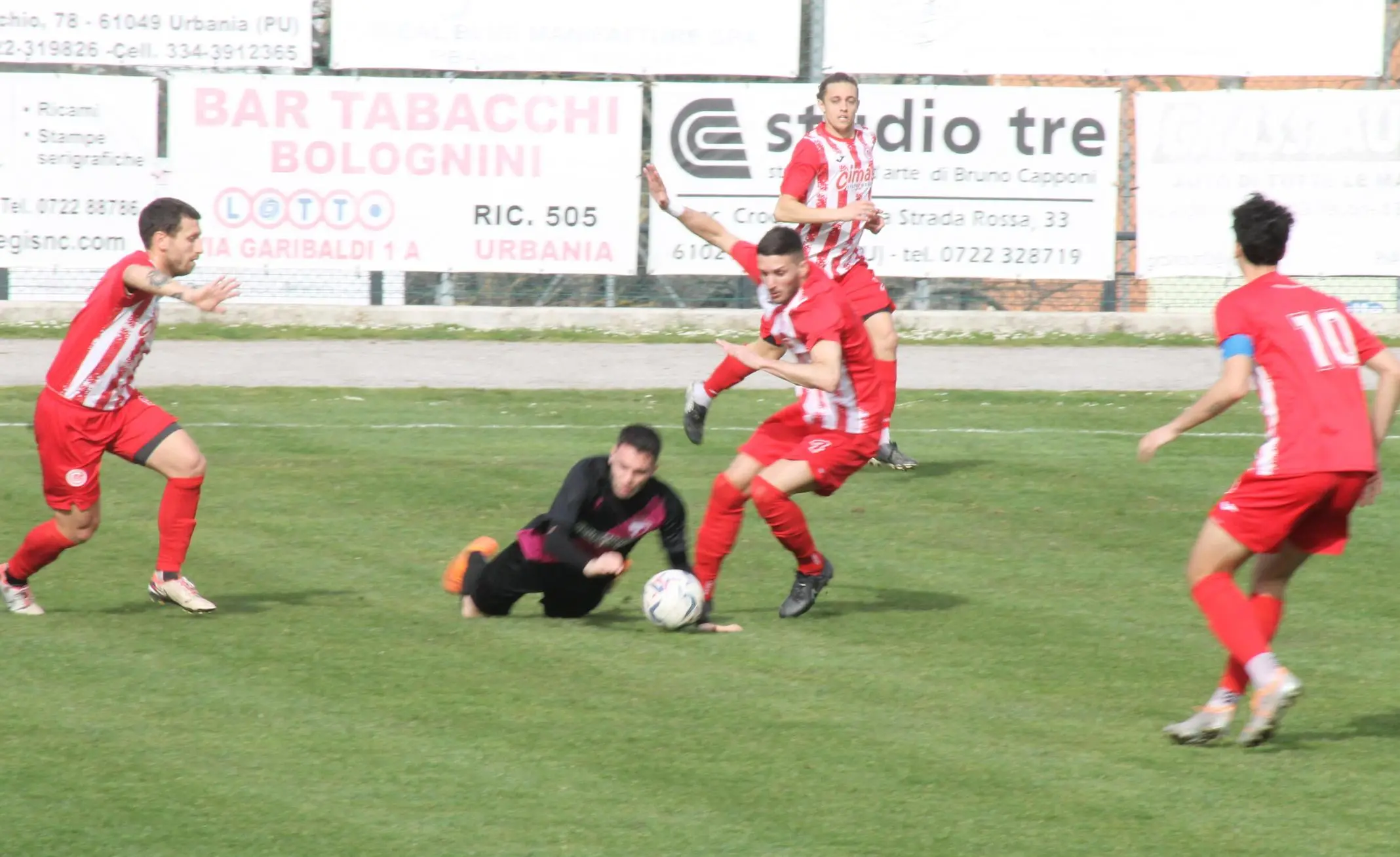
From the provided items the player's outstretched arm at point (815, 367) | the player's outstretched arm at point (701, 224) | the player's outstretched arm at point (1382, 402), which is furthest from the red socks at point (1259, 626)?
the player's outstretched arm at point (701, 224)

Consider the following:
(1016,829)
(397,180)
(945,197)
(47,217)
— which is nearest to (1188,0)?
(945,197)

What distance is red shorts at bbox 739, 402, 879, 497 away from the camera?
7879 mm

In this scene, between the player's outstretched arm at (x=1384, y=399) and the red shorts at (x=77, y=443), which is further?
the red shorts at (x=77, y=443)

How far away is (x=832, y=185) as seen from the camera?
11031 millimetres

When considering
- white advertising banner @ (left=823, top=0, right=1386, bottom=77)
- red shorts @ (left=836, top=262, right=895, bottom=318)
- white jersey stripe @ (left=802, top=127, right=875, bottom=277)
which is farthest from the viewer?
white advertising banner @ (left=823, top=0, right=1386, bottom=77)

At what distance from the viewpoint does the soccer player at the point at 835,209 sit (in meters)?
10.2

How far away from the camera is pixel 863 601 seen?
327 inches

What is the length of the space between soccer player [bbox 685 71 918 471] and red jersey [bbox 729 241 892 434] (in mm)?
2145

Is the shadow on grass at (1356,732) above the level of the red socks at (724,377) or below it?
below

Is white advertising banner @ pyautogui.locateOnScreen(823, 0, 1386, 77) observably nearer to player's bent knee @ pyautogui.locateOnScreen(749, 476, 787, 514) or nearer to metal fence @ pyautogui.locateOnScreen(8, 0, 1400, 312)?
metal fence @ pyautogui.locateOnScreen(8, 0, 1400, 312)

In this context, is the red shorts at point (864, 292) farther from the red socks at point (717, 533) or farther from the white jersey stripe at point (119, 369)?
the white jersey stripe at point (119, 369)

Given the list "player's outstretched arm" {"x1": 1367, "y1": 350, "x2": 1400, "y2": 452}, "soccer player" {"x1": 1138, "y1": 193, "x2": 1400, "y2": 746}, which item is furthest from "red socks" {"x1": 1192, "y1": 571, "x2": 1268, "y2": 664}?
"player's outstretched arm" {"x1": 1367, "y1": 350, "x2": 1400, "y2": 452}

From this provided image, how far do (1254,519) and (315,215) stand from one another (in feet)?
45.2

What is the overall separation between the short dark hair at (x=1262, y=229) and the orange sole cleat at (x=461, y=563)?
3.47 metres
